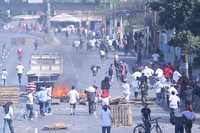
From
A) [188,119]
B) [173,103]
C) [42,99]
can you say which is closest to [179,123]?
[188,119]

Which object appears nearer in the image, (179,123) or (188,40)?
(179,123)

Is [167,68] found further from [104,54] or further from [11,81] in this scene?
[104,54]

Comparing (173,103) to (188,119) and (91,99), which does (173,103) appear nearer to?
(91,99)

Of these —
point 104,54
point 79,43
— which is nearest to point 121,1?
point 79,43

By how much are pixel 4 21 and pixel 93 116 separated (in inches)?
4033

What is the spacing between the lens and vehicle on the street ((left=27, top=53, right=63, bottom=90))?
45.0 metres

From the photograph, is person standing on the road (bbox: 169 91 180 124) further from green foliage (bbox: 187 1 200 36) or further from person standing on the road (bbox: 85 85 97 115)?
green foliage (bbox: 187 1 200 36)

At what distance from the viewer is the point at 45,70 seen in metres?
47.1

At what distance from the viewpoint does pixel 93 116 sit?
3675cm

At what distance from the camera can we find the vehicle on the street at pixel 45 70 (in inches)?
1770

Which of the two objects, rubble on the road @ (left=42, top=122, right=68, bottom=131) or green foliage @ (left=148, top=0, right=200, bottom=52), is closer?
rubble on the road @ (left=42, top=122, right=68, bottom=131)

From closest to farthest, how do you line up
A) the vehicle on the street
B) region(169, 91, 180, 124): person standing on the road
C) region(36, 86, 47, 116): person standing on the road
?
region(169, 91, 180, 124): person standing on the road → region(36, 86, 47, 116): person standing on the road → the vehicle on the street

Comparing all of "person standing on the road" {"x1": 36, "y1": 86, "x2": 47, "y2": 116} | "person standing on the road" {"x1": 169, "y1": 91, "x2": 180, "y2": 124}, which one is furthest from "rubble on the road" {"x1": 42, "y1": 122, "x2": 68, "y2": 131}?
"person standing on the road" {"x1": 169, "y1": 91, "x2": 180, "y2": 124}

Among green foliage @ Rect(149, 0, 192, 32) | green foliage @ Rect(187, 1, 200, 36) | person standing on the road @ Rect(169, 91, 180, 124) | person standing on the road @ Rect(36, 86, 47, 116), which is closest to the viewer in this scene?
person standing on the road @ Rect(169, 91, 180, 124)
